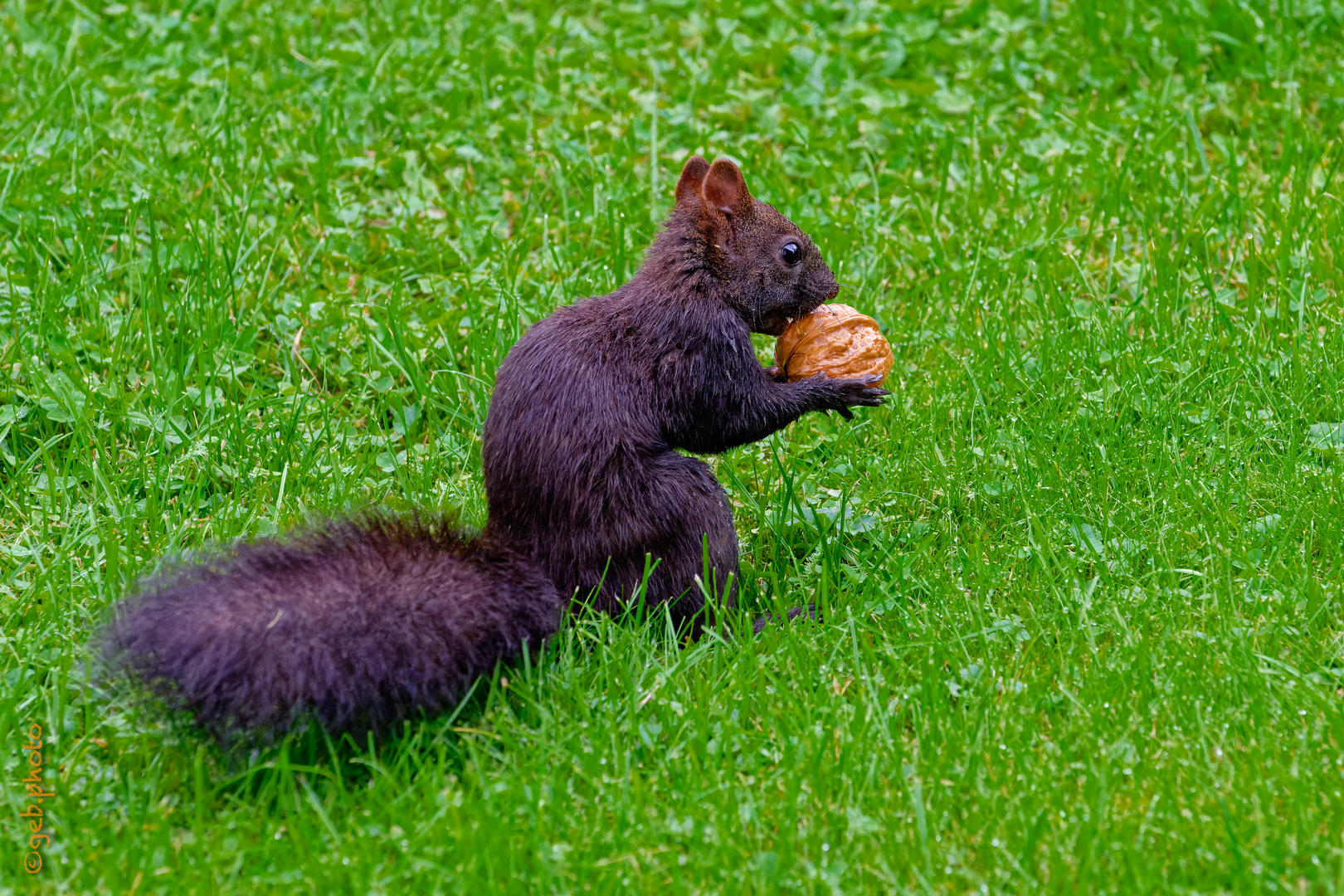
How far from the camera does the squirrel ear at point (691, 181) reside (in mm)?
3277

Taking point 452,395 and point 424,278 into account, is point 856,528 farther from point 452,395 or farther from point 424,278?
point 424,278

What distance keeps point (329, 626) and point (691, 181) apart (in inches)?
56.8

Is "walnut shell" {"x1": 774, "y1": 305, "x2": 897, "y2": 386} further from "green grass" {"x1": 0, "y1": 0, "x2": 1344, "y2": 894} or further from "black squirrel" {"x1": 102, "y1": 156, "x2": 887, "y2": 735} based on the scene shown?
"green grass" {"x1": 0, "y1": 0, "x2": 1344, "y2": 894}

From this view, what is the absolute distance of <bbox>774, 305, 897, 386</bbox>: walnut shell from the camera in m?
3.30

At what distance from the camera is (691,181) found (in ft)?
10.8

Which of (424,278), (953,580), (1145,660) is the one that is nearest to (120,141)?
(424,278)

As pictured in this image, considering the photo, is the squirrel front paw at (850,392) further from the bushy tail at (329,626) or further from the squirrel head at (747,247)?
the bushy tail at (329,626)

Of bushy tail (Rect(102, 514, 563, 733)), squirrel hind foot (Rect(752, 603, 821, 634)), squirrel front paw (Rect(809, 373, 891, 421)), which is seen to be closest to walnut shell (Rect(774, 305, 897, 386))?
squirrel front paw (Rect(809, 373, 891, 421))

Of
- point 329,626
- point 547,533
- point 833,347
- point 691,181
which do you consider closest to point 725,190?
point 691,181

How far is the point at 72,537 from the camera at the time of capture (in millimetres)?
3340

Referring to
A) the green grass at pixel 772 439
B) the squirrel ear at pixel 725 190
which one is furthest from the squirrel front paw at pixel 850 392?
the squirrel ear at pixel 725 190

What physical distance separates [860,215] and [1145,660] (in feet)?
8.07

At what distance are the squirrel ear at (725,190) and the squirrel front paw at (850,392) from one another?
0.44m

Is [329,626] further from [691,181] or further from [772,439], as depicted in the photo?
[772,439]
